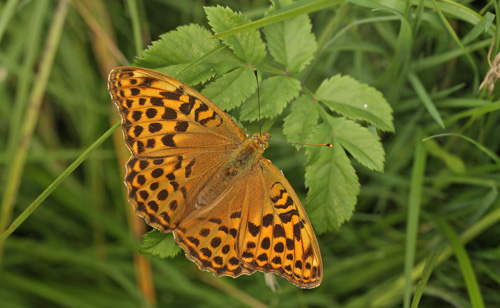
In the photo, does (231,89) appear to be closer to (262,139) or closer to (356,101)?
(262,139)

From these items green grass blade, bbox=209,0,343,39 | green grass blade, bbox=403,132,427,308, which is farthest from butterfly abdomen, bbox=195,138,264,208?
green grass blade, bbox=403,132,427,308

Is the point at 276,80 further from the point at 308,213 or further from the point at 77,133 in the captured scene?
the point at 77,133

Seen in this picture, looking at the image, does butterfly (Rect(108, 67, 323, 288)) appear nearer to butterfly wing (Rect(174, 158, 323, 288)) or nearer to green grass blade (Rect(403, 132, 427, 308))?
butterfly wing (Rect(174, 158, 323, 288))

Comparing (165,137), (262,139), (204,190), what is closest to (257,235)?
(204,190)

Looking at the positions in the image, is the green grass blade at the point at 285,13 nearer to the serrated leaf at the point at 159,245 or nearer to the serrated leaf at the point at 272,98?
the serrated leaf at the point at 272,98

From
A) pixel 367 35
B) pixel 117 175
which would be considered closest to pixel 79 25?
pixel 117 175
